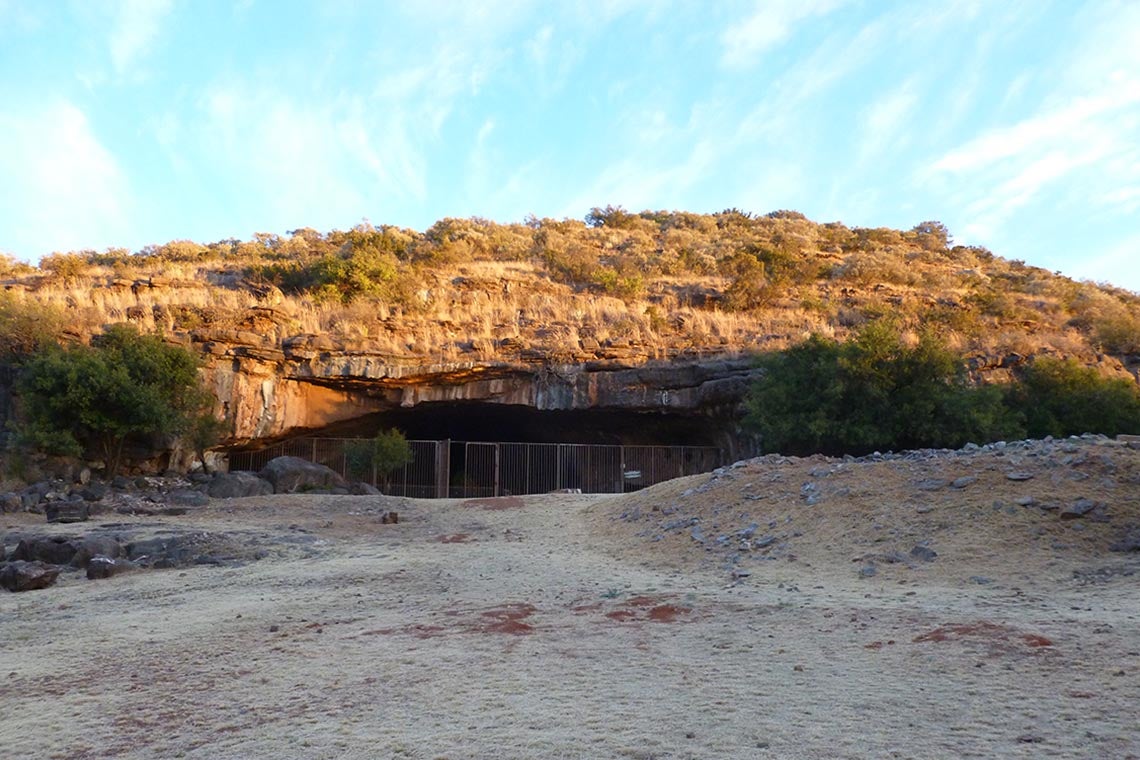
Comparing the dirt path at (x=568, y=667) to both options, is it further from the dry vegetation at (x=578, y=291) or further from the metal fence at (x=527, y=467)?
the dry vegetation at (x=578, y=291)

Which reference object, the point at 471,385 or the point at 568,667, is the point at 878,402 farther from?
the point at 568,667

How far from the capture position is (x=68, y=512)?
54.0ft

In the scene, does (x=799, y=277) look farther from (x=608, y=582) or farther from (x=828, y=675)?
(x=828, y=675)

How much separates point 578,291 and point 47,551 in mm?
25050

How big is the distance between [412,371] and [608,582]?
1601 cm

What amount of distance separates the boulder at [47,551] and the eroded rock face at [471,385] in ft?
38.0

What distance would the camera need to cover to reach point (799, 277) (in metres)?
39.5

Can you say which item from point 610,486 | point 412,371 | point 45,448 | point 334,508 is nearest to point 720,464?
point 610,486

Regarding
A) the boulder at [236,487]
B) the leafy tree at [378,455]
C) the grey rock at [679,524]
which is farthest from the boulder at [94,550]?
the leafy tree at [378,455]

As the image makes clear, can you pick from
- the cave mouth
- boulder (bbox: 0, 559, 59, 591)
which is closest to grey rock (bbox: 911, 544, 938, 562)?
boulder (bbox: 0, 559, 59, 591)

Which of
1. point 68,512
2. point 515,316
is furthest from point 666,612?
point 515,316

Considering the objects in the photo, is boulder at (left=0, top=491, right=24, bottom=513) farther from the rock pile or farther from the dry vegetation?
the rock pile

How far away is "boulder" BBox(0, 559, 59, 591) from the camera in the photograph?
11.4m

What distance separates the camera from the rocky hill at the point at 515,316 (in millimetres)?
25109
